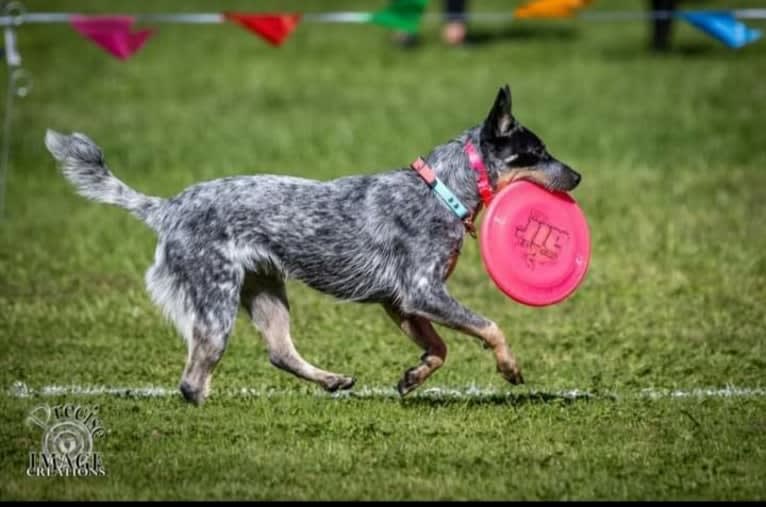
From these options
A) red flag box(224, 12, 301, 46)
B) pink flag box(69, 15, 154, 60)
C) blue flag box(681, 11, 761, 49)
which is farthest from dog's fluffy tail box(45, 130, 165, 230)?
blue flag box(681, 11, 761, 49)

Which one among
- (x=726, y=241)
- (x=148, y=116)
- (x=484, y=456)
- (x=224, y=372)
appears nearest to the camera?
(x=484, y=456)

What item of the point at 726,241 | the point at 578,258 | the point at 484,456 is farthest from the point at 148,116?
the point at 484,456

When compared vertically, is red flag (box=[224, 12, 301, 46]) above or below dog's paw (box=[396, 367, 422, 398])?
above

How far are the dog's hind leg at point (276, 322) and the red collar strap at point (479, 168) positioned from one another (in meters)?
1.28

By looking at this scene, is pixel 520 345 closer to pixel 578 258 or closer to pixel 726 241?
pixel 578 258

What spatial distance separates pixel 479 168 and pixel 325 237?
0.97 metres

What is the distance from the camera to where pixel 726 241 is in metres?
14.0

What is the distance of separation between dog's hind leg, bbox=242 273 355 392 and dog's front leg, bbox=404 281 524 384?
72 cm

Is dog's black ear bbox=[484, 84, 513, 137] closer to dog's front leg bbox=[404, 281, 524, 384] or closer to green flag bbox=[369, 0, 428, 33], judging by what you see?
dog's front leg bbox=[404, 281, 524, 384]

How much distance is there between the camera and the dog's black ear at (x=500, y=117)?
27.6ft

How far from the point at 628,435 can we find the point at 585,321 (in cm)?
339

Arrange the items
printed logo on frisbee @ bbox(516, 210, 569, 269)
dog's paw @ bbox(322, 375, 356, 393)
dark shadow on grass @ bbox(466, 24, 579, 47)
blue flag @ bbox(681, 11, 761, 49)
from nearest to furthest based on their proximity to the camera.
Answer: dog's paw @ bbox(322, 375, 356, 393)
printed logo on frisbee @ bbox(516, 210, 569, 269)
blue flag @ bbox(681, 11, 761, 49)
dark shadow on grass @ bbox(466, 24, 579, 47)

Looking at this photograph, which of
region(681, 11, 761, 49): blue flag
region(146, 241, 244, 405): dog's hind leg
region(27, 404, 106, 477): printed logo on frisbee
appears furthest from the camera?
region(681, 11, 761, 49): blue flag

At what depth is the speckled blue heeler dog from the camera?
27.4 feet
